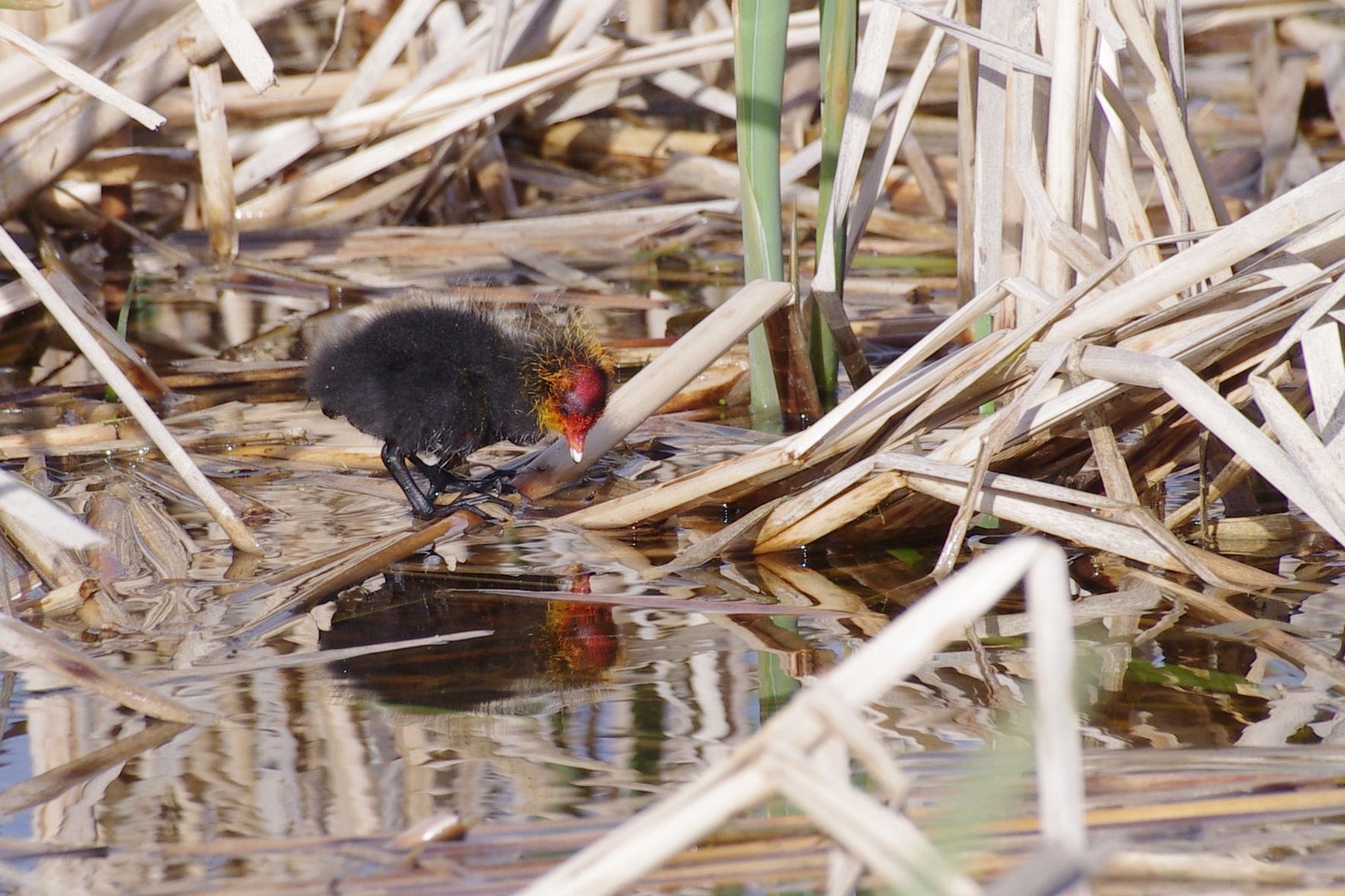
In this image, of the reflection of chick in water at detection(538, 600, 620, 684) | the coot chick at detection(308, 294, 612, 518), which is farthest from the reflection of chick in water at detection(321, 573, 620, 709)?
the coot chick at detection(308, 294, 612, 518)

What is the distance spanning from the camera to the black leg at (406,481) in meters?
3.33

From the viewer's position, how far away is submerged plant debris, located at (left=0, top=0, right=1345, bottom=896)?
5.56 ft

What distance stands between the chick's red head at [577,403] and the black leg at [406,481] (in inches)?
13.3

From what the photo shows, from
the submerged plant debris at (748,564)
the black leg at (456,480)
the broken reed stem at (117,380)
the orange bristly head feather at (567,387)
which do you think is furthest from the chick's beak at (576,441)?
the broken reed stem at (117,380)

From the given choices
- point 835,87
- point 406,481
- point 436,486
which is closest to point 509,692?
point 406,481

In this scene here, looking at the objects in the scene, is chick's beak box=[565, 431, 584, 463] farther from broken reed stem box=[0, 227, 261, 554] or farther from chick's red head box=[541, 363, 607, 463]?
broken reed stem box=[0, 227, 261, 554]

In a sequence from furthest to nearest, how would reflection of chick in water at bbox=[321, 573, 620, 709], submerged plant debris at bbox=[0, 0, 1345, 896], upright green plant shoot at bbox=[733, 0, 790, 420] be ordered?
upright green plant shoot at bbox=[733, 0, 790, 420] → reflection of chick in water at bbox=[321, 573, 620, 709] → submerged plant debris at bbox=[0, 0, 1345, 896]

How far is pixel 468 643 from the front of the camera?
2562 millimetres

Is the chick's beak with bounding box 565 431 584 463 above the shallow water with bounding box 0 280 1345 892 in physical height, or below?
above

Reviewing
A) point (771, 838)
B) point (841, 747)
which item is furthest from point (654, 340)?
point (841, 747)

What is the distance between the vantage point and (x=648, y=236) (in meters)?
6.10

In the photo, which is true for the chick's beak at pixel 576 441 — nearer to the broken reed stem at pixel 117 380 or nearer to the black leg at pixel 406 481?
the black leg at pixel 406 481

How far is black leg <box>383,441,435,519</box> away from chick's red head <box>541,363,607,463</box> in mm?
337

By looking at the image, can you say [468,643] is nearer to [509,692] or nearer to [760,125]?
[509,692]
